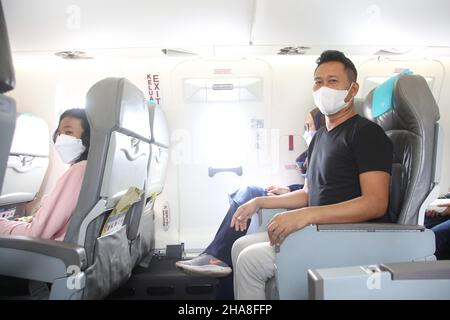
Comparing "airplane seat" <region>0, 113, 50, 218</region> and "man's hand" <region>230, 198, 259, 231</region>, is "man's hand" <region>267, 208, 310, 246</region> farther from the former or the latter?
"airplane seat" <region>0, 113, 50, 218</region>

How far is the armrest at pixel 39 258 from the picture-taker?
1.36m

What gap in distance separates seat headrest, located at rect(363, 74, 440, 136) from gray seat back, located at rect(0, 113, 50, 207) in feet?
10.4

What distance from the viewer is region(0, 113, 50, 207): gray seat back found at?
296cm

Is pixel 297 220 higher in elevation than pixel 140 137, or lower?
lower

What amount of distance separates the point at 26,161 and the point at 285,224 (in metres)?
2.89

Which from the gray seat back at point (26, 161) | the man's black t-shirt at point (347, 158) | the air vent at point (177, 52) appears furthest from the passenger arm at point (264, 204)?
the gray seat back at point (26, 161)

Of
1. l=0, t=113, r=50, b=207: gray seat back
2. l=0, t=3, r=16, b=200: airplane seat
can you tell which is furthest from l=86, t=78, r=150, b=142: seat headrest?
l=0, t=113, r=50, b=207: gray seat back

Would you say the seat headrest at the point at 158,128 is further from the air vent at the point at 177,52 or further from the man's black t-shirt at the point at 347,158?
the man's black t-shirt at the point at 347,158

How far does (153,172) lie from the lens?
9.25 feet

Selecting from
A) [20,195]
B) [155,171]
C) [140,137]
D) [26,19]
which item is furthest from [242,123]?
[20,195]

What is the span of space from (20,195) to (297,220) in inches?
121

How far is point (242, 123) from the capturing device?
11.5 ft
